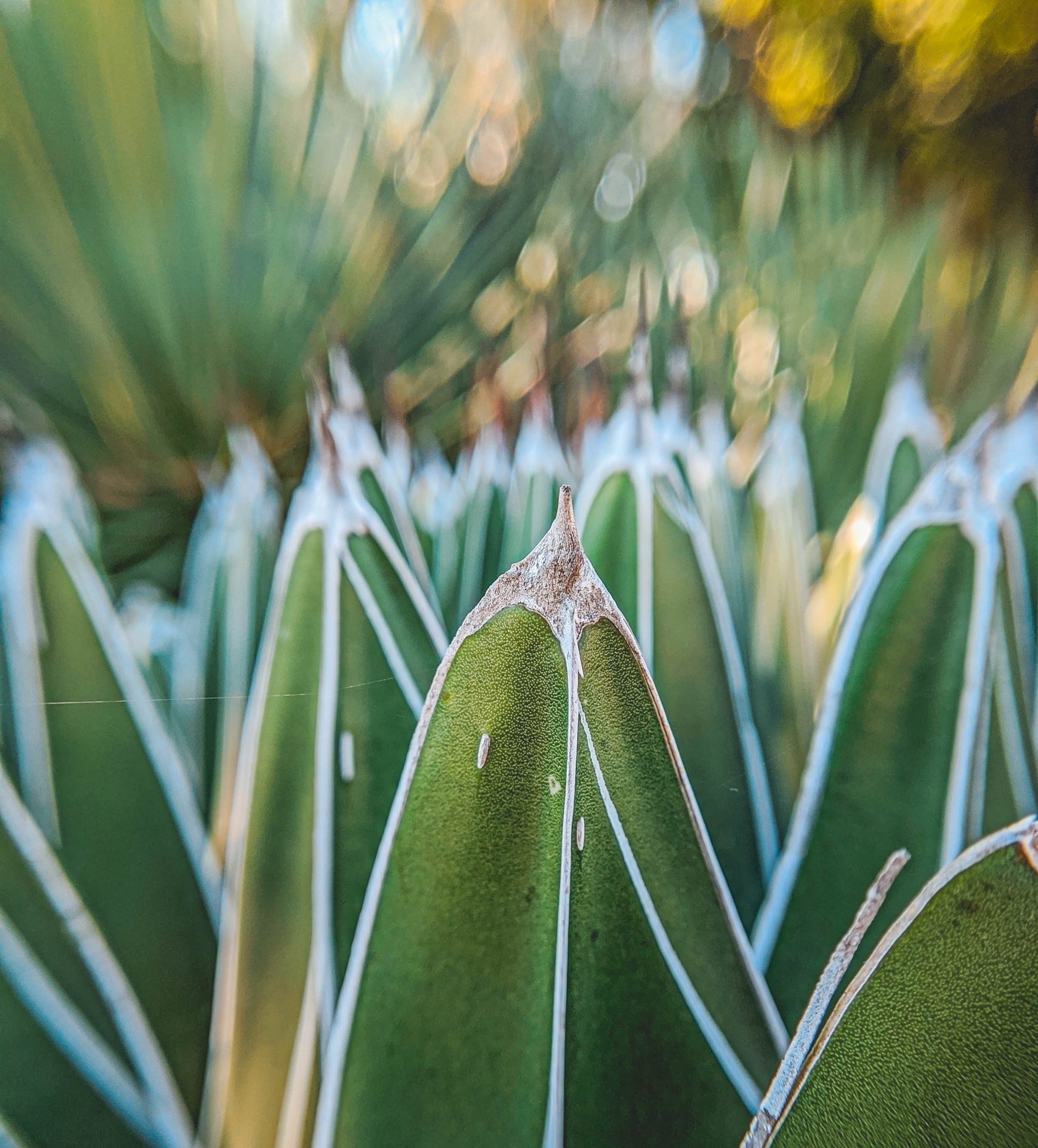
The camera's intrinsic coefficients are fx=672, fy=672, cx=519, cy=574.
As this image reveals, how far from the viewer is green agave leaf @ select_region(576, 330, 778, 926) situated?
362 millimetres

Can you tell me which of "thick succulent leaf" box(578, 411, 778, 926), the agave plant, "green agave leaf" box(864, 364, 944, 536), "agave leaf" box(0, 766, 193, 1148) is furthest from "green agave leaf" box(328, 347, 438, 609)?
"green agave leaf" box(864, 364, 944, 536)

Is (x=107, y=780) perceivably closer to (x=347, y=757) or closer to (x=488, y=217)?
(x=347, y=757)

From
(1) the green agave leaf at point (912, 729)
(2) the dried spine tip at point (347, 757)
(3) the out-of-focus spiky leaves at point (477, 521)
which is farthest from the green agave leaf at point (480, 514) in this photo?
(1) the green agave leaf at point (912, 729)

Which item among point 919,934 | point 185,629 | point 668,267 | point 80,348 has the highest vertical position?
point 668,267

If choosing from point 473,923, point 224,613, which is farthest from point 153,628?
point 473,923

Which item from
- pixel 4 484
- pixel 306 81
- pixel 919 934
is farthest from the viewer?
pixel 306 81

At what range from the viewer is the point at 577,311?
1.64 feet

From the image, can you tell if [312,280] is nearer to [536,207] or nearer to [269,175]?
[269,175]

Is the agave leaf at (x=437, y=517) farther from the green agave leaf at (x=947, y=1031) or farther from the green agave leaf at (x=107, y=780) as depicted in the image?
the green agave leaf at (x=947, y=1031)

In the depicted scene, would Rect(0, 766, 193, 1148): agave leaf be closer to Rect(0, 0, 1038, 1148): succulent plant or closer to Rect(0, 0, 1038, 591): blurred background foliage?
Rect(0, 0, 1038, 1148): succulent plant

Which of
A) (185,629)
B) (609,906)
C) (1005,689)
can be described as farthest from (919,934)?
(185,629)

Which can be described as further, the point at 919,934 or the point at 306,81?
the point at 306,81

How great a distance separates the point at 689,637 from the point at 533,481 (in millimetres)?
143

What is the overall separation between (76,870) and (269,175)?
41 centimetres
